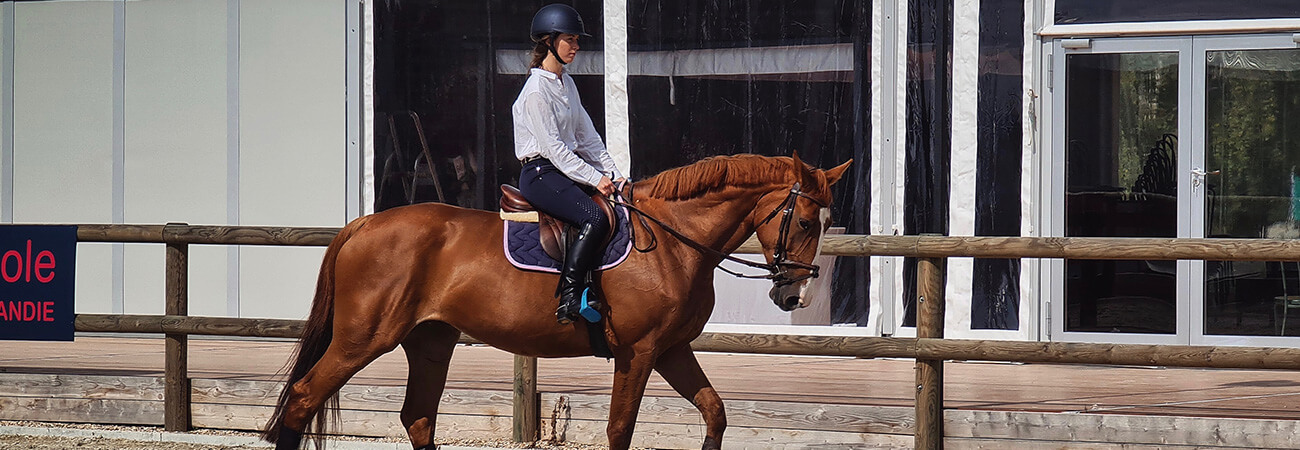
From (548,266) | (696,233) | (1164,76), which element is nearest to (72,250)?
(548,266)

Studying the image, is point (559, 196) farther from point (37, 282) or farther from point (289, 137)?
point (289, 137)

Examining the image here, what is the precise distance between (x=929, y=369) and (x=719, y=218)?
1498mm

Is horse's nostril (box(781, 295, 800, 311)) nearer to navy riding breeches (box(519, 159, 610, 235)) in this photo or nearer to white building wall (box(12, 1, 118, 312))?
navy riding breeches (box(519, 159, 610, 235))

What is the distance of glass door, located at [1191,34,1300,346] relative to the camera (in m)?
9.26

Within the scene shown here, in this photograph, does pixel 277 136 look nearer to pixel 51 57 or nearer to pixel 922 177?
pixel 51 57

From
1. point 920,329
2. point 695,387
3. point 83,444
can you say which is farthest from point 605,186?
point 83,444

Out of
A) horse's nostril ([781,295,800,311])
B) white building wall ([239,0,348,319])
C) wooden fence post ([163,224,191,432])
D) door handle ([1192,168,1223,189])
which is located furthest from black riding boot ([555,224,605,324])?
white building wall ([239,0,348,319])

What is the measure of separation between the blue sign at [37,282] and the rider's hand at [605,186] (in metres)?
3.58

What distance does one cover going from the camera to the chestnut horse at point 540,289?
5.39m

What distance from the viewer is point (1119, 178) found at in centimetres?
943

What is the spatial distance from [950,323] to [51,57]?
7.60m

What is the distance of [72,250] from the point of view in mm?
7516

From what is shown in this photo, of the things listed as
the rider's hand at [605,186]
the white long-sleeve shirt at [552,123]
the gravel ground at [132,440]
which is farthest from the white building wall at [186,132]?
the rider's hand at [605,186]

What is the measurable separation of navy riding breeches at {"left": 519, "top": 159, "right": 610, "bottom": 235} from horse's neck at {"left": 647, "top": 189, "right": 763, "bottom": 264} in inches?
12.4
